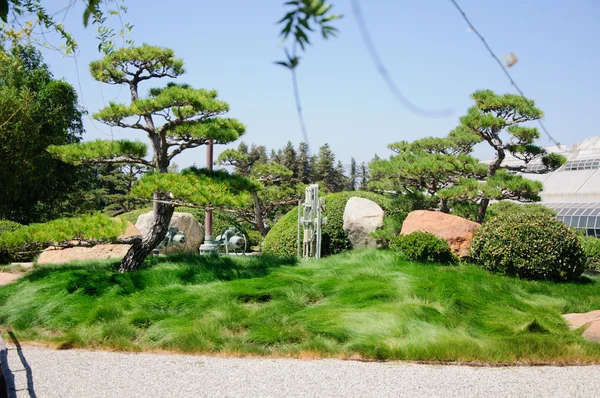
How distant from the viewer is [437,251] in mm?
7910

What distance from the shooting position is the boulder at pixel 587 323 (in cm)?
504

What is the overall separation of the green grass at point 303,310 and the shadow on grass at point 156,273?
2cm

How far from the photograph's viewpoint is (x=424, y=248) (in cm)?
786

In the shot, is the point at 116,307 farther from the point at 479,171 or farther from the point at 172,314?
the point at 479,171

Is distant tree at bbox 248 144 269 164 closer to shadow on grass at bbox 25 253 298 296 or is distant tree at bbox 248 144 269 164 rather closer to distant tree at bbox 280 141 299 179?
distant tree at bbox 280 141 299 179

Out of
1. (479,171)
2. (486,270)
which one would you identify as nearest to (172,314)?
(486,270)

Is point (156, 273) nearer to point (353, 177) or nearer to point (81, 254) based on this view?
point (81, 254)

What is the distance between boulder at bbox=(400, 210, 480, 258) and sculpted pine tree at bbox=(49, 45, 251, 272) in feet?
10.3

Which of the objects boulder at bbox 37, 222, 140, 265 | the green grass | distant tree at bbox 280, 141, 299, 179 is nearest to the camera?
the green grass

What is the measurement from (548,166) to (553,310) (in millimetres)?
5009

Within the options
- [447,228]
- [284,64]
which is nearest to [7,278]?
[447,228]

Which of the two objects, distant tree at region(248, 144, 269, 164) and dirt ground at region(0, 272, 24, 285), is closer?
dirt ground at region(0, 272, 24, 285)

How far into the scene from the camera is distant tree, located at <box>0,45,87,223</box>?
37.2ft

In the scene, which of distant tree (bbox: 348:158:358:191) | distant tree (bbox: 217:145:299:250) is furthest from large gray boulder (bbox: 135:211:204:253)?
distant tree (bbox: 348:158:358:191)
